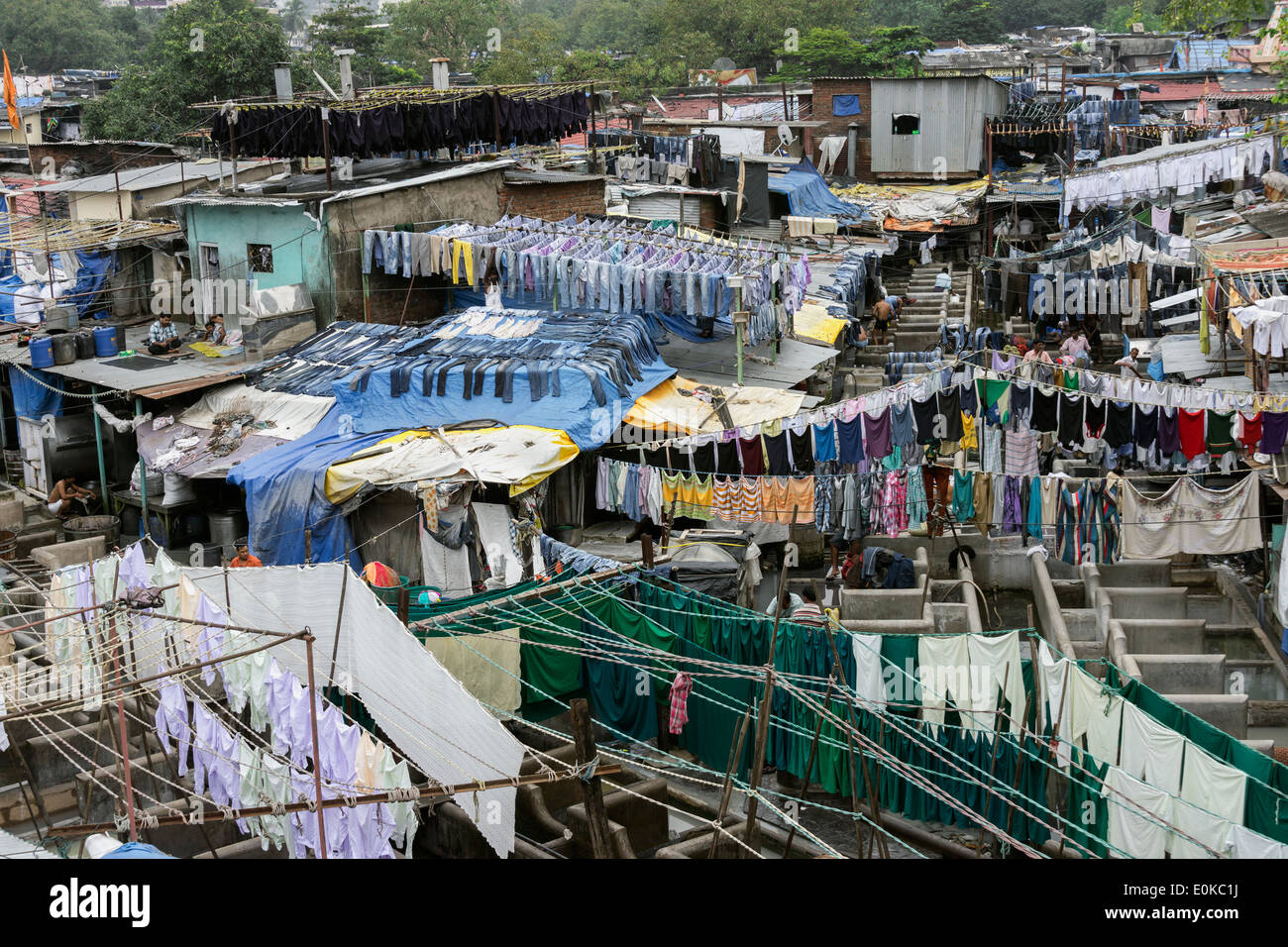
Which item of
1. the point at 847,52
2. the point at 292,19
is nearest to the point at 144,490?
the point at 847,52

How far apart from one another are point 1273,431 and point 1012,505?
3.15 metres

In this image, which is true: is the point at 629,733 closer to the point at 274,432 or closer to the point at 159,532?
the point at 274,432

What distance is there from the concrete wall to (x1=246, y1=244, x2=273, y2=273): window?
3.47ft

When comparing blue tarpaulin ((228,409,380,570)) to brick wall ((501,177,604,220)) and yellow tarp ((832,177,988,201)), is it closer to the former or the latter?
brick wall ((501,177,604,220))

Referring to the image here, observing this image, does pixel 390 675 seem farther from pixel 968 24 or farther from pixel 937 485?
pixel 968 24

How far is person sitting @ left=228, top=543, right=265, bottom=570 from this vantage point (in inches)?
746

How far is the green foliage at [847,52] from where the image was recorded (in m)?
59.7

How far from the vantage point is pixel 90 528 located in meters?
21.9

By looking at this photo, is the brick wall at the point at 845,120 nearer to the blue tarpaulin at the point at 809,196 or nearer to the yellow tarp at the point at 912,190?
the yellow tarp at the point at 912,190

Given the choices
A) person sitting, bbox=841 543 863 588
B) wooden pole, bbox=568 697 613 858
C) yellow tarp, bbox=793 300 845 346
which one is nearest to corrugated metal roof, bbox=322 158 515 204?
yellow tarp, bbox=793 300 845 346

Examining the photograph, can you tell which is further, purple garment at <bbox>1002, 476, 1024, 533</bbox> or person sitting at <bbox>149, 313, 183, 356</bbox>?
person sitting at <bbox>149, 313, 183, 356</bbox>

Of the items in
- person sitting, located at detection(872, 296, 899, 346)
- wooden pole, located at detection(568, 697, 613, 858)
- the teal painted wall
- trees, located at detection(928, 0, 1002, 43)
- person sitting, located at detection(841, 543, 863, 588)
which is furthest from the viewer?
trees, located at detection(928, 0, 1002, 43)

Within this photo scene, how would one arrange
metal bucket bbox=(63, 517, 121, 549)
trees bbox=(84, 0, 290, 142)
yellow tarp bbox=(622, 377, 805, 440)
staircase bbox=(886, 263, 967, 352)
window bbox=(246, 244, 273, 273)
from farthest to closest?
1. trees bbox=(84, 0, 290, 142)
2. staircase bbox=(886, 263, 967, 352)
3. window bbox=(246, 244, 273, 273)
4. metal bucket bbox=(63, 517, 121, 549)
5. yellow tarp bbox=(622, 377, 805, 440)

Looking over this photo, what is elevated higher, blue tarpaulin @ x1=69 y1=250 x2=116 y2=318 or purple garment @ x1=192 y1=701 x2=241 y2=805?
blue tarpaulin @ x1=69 y1=250 x2=116 y2=318
